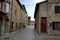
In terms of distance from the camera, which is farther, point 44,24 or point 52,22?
point 44,24

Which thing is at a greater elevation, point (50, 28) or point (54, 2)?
point (54, 2)

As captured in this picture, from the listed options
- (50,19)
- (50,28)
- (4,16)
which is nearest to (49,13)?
(50,19)

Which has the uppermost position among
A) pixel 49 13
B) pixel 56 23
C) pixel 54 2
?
pixel 54 2

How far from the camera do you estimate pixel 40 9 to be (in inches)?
959

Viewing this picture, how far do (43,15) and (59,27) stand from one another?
3439mm

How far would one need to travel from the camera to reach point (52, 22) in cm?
2319

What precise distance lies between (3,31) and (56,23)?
897cm

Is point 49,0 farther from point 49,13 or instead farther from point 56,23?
point 56,23

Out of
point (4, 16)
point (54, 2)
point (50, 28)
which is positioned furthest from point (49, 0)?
point (4, 16)

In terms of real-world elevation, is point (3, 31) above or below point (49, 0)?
below

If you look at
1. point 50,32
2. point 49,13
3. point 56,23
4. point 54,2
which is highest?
point 54,2

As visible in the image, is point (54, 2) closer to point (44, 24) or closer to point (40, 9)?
point (40, 9)

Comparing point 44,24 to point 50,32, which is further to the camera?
point 44,24

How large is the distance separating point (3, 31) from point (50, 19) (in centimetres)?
810
